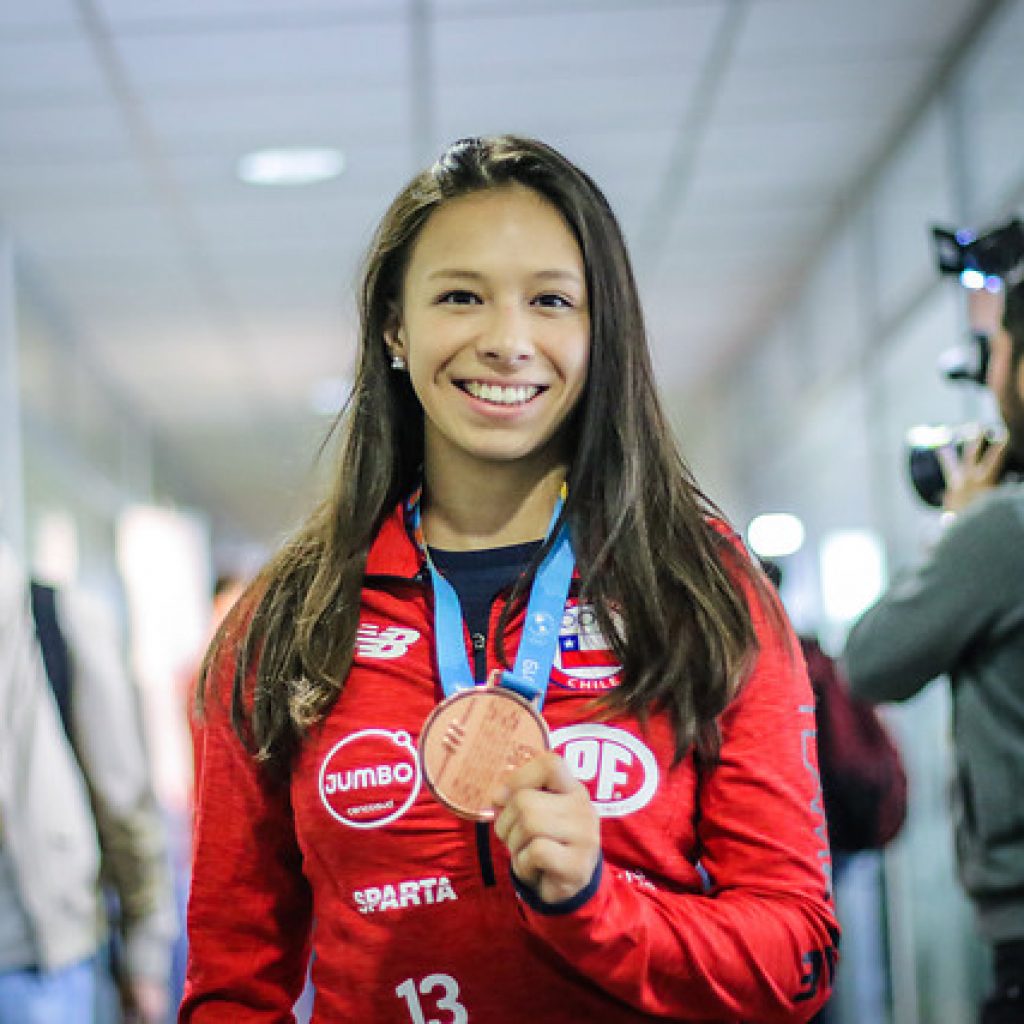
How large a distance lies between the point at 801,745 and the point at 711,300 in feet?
24.0

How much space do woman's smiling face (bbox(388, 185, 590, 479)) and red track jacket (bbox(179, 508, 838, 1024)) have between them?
19 centimetres

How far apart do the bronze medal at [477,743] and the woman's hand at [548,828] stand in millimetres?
34

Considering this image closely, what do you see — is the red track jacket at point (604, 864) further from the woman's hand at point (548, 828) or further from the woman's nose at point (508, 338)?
the woman's nose at point (508, 338)

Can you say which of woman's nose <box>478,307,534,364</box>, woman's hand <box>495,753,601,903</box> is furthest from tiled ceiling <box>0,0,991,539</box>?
woman's hand <box>495,753,601,903</box>

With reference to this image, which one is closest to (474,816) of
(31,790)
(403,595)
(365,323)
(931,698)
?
(403,595)

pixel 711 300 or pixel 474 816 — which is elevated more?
pixel 711 300

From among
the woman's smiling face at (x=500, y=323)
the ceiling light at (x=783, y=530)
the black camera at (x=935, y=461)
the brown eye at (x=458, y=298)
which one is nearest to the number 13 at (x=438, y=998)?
the woman's smiling face at (x=500, y=323)

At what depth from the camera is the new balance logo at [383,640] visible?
1558 millimetres

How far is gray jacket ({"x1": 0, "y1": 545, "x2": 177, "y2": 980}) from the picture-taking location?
2.64 meters

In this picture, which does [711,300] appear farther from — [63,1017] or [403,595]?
[403,595]

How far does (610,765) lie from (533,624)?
147mm

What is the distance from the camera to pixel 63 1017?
2.67m

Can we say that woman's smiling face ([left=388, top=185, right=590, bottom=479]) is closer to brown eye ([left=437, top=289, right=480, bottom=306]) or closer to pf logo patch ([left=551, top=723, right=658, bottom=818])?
brown eye ([left=437, top=289, right=480, bottom=306])

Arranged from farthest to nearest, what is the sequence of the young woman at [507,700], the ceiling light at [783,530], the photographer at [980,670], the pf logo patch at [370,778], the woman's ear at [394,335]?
the ceiling light at [783,530]
the photographer at [980,670]
the woman's ear at [394,335]
the pf logo patch at [370,778]
the young woman at [507,700]
